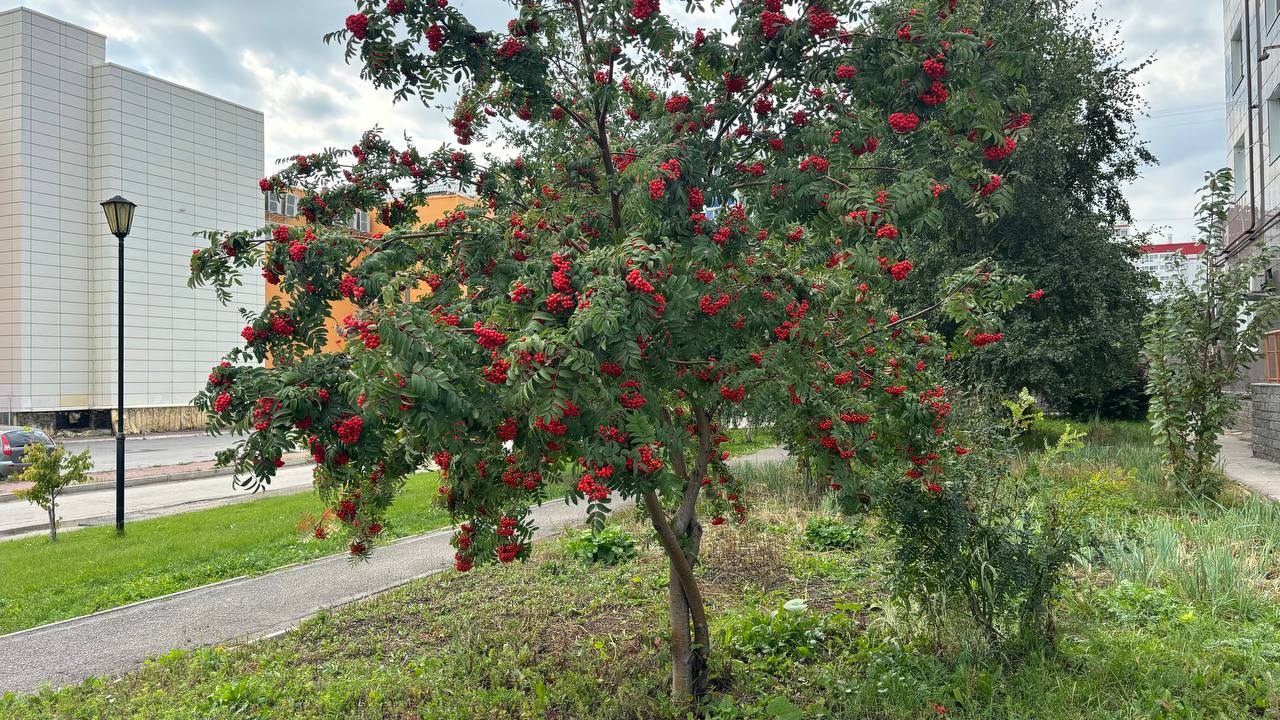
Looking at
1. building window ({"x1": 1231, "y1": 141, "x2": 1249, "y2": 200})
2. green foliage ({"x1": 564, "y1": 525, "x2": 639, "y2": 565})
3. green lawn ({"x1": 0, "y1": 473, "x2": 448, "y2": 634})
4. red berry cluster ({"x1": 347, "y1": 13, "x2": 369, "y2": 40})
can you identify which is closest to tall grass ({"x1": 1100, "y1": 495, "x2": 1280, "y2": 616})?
green foliage ({"x1": 564, "y1": 525, "x2": 639, "y2": 565})

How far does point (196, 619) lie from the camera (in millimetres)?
6250

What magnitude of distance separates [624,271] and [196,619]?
5152 millimetres

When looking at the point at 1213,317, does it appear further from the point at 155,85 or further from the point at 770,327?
the point at 155,85

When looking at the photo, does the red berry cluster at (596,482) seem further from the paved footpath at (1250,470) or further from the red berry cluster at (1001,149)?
the paved footpath at (1250,470)

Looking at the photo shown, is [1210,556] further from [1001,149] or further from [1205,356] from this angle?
[1205,356]

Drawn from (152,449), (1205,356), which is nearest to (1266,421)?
(1205,356)

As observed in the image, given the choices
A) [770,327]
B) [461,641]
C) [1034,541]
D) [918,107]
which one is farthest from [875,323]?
[461,641]

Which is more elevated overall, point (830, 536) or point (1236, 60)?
point (1236, 60)

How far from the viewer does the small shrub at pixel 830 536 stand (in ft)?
24.8

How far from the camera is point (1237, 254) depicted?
1906cm

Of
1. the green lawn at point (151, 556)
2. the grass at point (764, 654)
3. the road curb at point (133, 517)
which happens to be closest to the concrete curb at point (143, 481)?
the road curb at point (133, 517)

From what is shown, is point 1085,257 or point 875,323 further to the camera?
point 1085,257

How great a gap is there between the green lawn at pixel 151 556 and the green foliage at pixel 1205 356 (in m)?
8.11

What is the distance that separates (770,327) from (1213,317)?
26.2 feet
